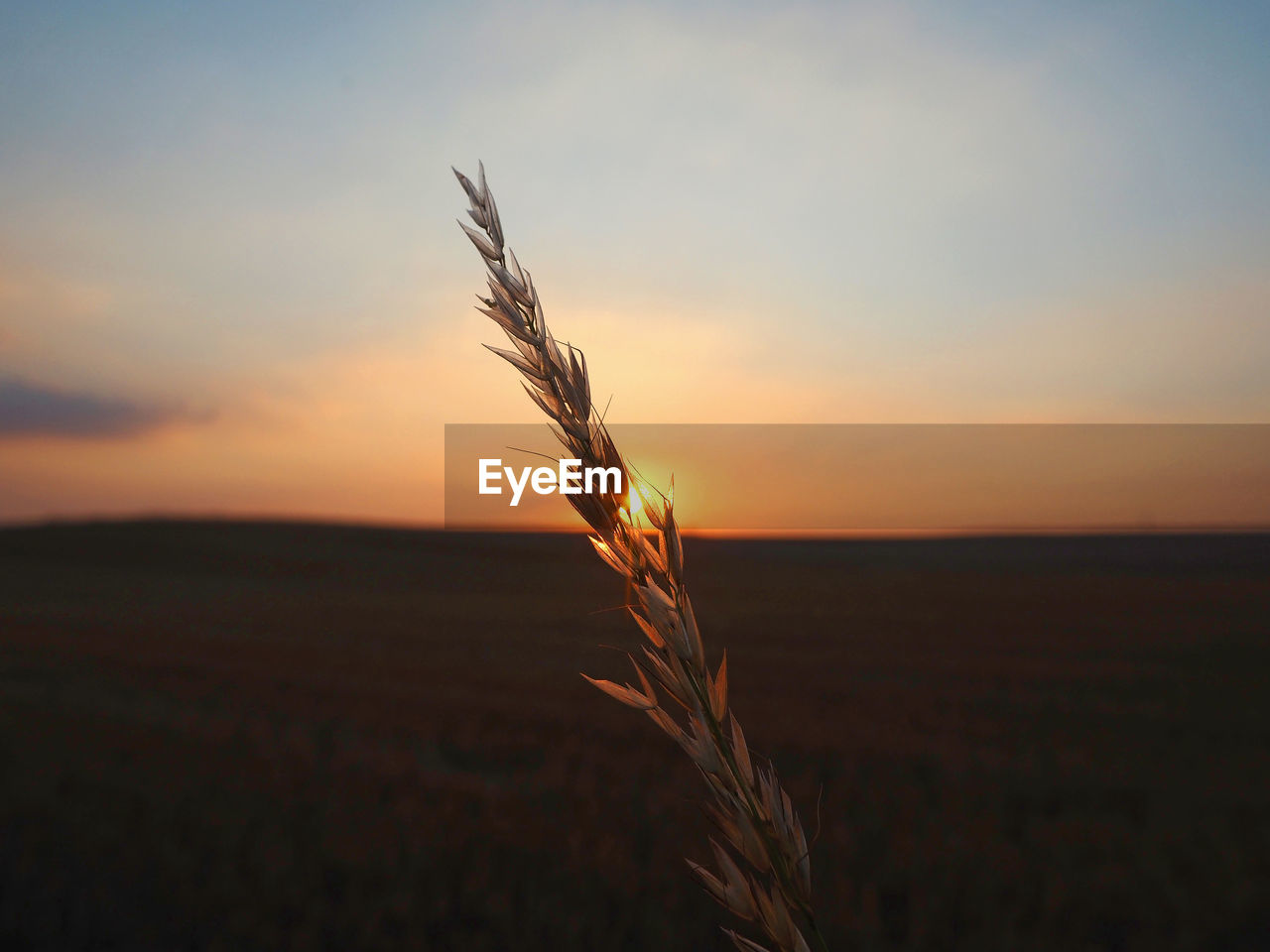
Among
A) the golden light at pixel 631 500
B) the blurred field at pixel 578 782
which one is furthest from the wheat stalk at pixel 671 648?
the blurred field at pixel 578 782

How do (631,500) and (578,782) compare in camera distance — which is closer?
(631,500)

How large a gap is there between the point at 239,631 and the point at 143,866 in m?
14.1

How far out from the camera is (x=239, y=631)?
18.8m

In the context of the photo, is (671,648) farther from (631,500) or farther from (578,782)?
(578,782)

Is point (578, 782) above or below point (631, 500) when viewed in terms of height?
below

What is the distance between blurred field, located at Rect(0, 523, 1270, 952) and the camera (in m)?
5.50

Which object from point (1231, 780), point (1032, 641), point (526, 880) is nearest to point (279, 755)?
point (526, 880)

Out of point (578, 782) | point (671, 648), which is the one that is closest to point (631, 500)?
point (671, 648)

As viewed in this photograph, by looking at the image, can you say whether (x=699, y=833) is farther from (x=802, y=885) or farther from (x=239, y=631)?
Result: (x=239, y=631)

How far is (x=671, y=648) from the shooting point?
61 centimetres

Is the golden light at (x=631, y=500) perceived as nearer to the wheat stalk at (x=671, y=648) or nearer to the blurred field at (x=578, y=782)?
the wheat stalk at (x=671, y=648)

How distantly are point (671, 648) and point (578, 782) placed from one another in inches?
325

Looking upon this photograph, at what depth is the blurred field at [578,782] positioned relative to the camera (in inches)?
217

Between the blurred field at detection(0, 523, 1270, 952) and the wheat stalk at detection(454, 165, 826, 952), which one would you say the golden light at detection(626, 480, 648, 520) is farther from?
the blurred field at detection(0, 523, 1270, 952)
